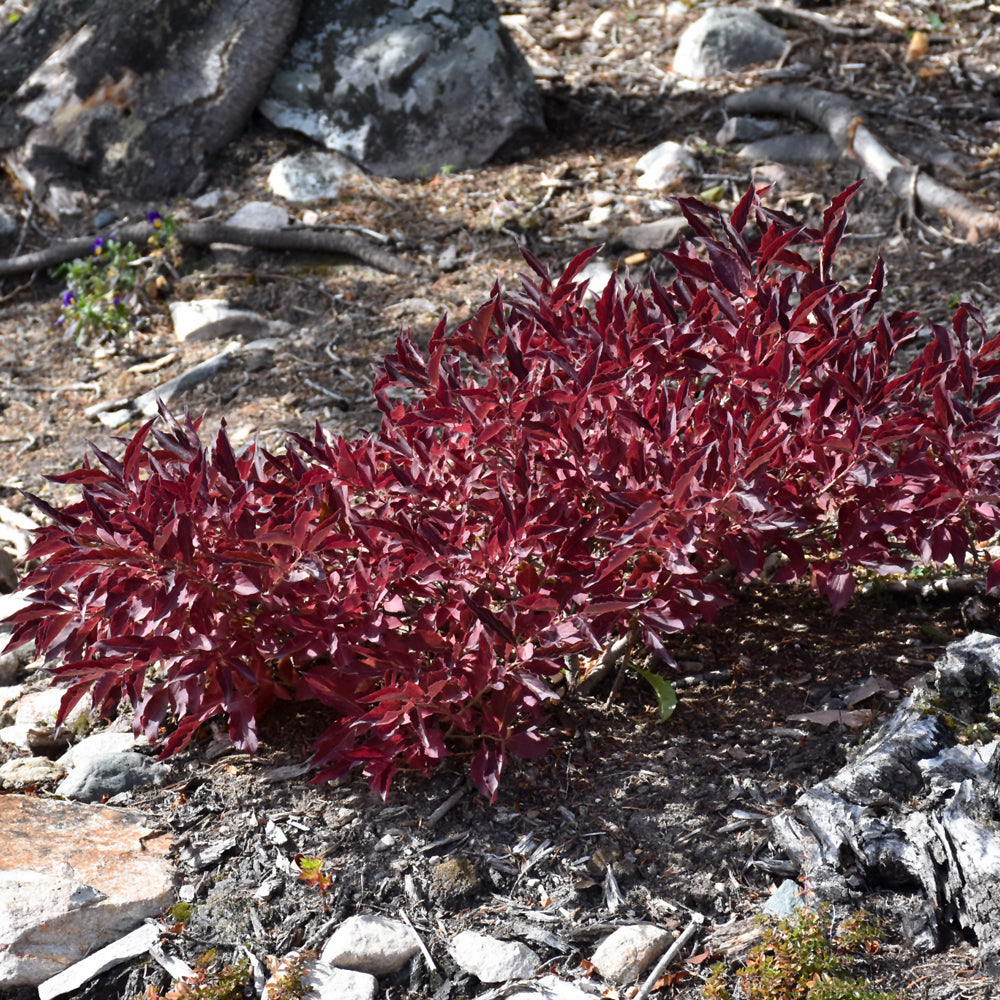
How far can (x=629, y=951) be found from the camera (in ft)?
6.74

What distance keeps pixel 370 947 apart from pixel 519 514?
93 centimetres

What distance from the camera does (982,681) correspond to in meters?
2.33

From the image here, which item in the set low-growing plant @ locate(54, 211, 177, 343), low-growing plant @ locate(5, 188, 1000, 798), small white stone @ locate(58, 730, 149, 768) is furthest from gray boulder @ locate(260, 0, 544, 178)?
small white stone @ locate(58, 730, 149, 768)

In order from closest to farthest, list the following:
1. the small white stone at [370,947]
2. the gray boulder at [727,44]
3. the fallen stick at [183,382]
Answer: the small white stone at [370,947] → the fallen stick at [183,382] → the gray boulder at [727,44]

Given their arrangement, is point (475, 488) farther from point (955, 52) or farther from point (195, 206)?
point (955, 52)

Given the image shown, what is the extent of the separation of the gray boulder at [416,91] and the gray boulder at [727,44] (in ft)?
3.71

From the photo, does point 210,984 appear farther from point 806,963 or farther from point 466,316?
point 466,316

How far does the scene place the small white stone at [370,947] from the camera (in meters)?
2.09

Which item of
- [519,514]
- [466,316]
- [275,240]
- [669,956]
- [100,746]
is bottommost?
[669,956]

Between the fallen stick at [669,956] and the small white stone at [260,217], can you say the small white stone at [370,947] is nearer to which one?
the fallen stick at [669,956]

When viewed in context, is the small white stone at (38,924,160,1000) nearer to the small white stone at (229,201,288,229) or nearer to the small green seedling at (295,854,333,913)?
the small green seedling at (295,854,333,913)

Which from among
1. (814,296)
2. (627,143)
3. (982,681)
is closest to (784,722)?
(982,681)

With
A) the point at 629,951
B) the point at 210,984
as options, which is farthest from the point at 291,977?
the point at 629,951

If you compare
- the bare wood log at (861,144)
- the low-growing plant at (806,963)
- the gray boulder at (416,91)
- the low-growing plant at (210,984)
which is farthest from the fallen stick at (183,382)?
the low-growing plant at (806,963)
